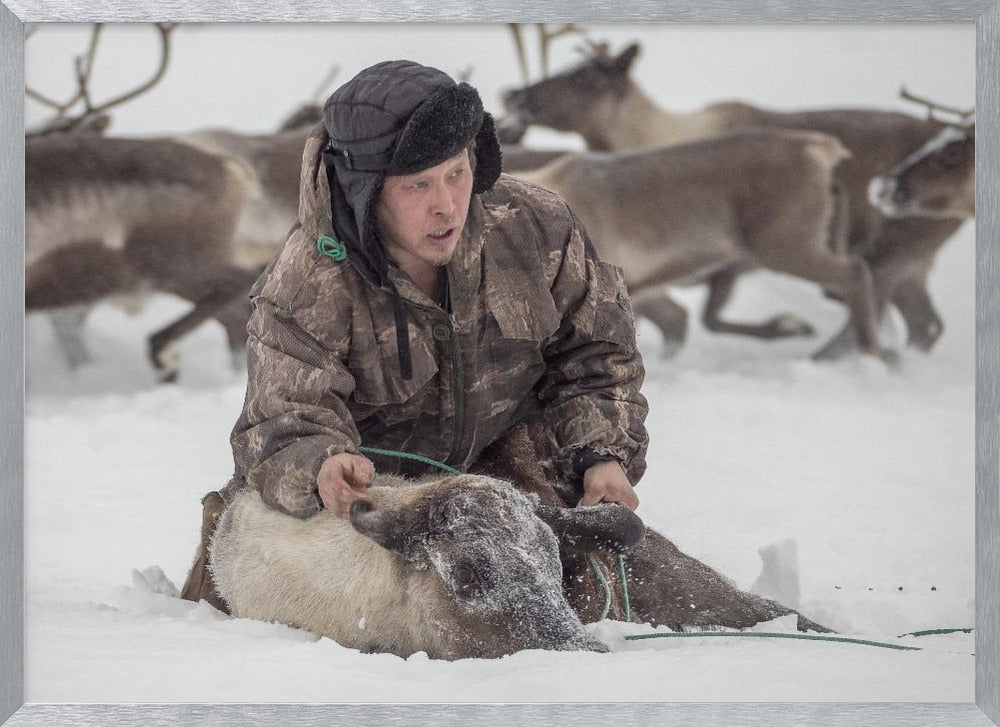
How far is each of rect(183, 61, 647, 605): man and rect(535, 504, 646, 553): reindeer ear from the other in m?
0.20

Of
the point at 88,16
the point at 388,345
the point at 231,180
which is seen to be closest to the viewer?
the point at 88,16

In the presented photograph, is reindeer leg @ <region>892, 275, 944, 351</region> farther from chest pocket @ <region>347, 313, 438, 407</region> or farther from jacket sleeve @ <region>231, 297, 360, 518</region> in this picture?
jacket sleeve @ <region>231, 297, 360, 518</region>

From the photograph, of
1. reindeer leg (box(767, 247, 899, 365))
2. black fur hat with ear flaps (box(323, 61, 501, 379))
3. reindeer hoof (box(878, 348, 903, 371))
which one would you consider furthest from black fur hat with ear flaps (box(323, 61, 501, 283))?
reindeer leg (box(767, 247, 899, 365))

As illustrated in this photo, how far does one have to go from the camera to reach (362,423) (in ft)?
12.0

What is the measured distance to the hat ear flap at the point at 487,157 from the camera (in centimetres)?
328

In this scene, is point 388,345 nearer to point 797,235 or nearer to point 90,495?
point 90,495

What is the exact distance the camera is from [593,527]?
10.6 ft

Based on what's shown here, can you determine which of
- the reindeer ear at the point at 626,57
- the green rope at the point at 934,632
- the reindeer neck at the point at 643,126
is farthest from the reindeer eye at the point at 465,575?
the reindeer neck at the point at 643,126

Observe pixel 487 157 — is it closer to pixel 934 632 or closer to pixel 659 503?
pixel 659 503

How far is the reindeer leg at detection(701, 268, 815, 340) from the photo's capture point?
5.29m

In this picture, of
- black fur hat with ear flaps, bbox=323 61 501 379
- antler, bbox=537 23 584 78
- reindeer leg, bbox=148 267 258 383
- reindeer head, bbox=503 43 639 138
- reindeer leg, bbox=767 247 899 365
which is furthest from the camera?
reindeer leg, bbox=148 267 258 383

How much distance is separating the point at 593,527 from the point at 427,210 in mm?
815

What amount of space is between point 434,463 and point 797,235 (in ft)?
8.00

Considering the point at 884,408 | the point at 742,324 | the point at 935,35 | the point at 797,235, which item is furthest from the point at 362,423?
the point at 797,235
